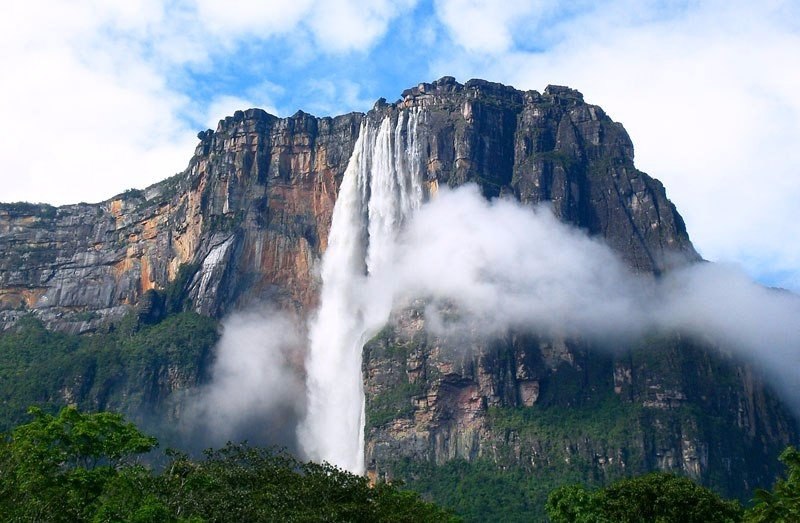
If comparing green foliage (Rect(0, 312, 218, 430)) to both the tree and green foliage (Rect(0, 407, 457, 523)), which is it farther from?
the tree

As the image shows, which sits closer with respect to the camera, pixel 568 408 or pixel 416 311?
pixel 568 408

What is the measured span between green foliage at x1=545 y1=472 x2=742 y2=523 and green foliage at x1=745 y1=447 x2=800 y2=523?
6147 mm

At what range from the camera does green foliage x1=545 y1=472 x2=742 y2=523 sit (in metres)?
62.0

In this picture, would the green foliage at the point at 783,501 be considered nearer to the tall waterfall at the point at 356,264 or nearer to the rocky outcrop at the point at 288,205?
the tall waterfall at the point at 356,264

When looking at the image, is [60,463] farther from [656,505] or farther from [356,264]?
[356,264]

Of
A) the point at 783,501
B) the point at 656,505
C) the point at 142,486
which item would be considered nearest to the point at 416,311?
the point at 656,505

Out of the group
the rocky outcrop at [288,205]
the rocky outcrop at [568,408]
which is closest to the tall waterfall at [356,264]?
the rocky outcrop at [288,205]

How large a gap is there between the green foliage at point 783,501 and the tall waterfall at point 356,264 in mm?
76128

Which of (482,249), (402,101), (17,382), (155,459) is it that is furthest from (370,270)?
(17,382)

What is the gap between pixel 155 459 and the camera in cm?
11675

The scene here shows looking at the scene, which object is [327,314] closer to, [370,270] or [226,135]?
[370,270]

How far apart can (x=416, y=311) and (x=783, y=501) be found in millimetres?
75135

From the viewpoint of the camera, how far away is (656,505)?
62.8 meters

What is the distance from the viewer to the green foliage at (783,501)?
165 ft
